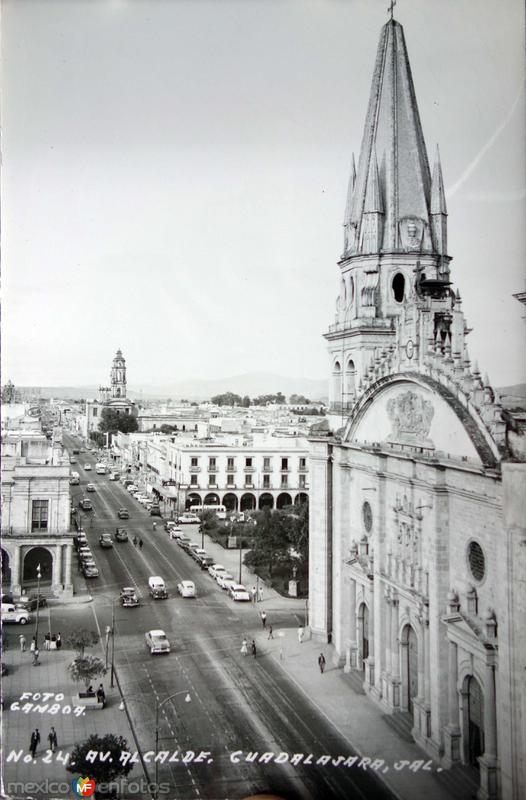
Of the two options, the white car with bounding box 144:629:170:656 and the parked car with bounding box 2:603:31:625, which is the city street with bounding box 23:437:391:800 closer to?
the white car with bounding box 144:629:170:656

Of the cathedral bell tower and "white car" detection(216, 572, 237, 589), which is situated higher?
the cathedral bell tower

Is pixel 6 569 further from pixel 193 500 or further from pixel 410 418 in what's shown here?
pixel 410 418

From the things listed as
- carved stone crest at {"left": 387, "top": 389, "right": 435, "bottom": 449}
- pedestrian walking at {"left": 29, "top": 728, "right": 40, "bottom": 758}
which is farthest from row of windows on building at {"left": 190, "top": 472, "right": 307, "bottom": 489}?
A: pedestrian walking at {"left": 29, "top": 728, "right": 40, "bottom": 758}

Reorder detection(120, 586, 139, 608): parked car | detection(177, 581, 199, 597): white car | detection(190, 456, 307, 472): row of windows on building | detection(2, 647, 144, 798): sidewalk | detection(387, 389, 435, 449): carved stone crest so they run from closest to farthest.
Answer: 1. detection(2, 647, 144, 798): sidewalk
2. detection(387, 389, 435, 449): carved stone crest
3. detection(120, 586, 139, 608): parked car
4. detection(177, 581, 199, 597): white car
5. detection(190, 456, 307, 472): row of windows on building

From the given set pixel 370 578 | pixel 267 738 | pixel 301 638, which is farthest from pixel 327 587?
pixel 267 738

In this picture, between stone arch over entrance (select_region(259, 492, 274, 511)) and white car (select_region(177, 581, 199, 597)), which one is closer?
white car (select_region(177, 581, 199, 597))

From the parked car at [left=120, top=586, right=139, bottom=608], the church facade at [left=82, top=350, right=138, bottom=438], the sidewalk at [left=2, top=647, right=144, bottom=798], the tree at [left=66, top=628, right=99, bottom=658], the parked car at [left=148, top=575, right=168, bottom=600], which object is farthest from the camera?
the parked car at [left=148, top=575, right=168, bottom=600]
